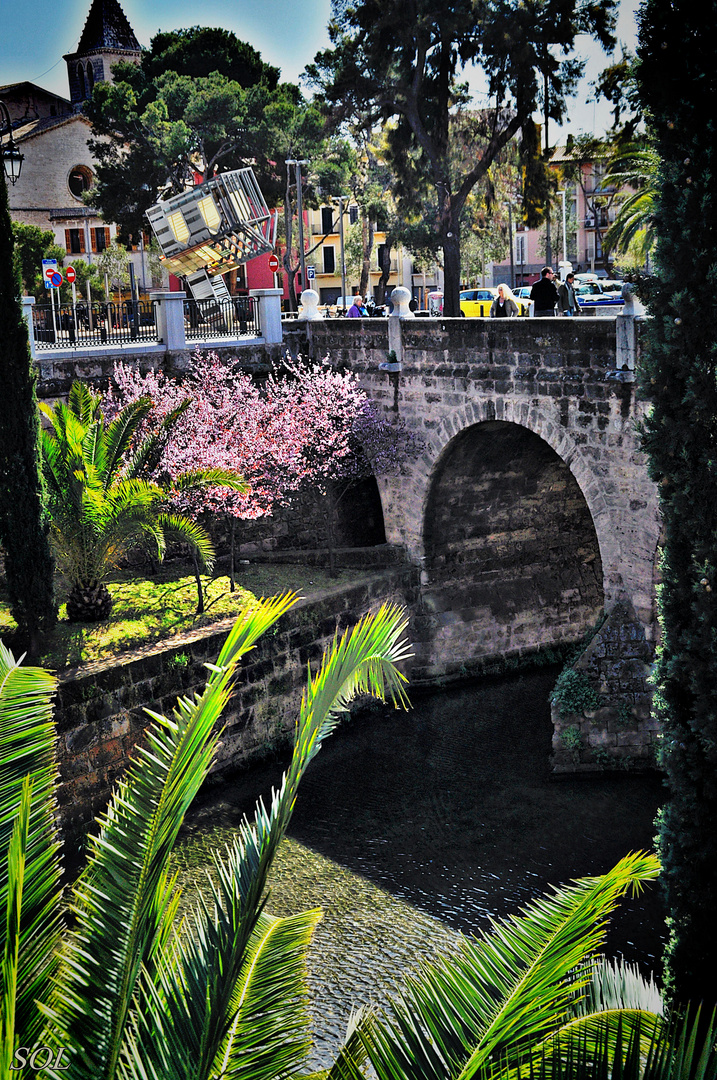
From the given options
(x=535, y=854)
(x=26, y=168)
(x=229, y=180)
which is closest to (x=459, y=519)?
(x=535, y=854)

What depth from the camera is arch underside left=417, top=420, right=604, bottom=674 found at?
59.6 ft

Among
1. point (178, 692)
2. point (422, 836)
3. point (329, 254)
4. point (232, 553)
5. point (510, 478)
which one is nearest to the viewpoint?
point (422, 836)

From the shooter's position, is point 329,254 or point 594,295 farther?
point 329,254

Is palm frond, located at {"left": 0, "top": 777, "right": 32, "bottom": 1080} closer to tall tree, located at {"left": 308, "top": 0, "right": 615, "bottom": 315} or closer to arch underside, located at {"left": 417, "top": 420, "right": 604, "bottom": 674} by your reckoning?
arch underside, located at {"left": 417, "top": 420, "right": 604, "bottom": 674}

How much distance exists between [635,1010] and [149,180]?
3373cm

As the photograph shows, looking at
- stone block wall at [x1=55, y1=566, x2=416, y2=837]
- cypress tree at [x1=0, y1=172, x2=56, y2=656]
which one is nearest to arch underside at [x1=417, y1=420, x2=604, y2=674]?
stone block wall at [x1=55, y1=566, x2=416, y2=837]

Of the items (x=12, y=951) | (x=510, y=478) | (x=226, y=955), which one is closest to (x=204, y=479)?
(x=510, y=478)

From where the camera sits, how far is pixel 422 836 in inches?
510

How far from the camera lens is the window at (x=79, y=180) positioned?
45469 mm

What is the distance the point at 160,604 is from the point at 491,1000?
11.4 metres

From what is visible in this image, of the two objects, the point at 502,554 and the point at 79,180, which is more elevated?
the point at 79,180

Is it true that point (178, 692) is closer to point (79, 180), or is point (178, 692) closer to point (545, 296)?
point (545, 296)

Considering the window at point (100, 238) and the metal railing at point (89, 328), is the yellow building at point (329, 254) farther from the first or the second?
the metal railing at point (89, 328)

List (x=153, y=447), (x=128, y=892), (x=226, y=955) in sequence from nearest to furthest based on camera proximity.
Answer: (x=226, y=955), (x=128, y=892), (x=153, y=447)
